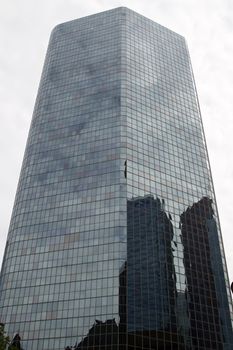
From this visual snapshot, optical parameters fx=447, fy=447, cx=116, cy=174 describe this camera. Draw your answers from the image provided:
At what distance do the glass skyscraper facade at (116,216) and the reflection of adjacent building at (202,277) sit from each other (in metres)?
0.27

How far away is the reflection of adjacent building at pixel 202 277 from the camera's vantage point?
299ft

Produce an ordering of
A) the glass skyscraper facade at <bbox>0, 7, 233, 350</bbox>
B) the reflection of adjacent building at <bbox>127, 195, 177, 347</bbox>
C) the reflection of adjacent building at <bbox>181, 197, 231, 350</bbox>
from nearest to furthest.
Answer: the reflection of adjacent building at <bbox>127, 195, 177, 347</bbox>, the glass skyscraper facade at <bbox>0, 7, 233, 350</bbox>, the reflection of adjacent building at <bbox>181, 197, 231, 350</bbox>

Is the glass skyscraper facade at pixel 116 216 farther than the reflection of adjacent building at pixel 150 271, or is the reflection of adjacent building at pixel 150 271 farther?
the glass skyscraper facade at pixel 116 216

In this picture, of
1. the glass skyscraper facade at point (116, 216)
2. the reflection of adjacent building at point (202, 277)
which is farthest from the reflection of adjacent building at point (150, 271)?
the reflection of adjacent building at point (202, 277)

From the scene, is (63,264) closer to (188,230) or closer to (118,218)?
(118,218)

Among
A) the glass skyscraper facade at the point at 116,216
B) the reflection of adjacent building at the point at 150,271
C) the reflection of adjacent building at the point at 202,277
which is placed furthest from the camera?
the reflection of adjacent building at the point at 202,277

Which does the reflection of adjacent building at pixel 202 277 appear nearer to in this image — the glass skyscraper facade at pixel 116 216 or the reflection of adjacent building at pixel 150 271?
the glass skyscraper facade at pixel 116 216

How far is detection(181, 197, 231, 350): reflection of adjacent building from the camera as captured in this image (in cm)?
9100

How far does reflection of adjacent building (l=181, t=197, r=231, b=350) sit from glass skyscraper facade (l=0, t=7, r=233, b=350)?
0.27m

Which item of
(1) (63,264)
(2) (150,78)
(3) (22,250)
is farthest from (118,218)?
(2) (150,78)

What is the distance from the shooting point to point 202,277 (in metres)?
99.8

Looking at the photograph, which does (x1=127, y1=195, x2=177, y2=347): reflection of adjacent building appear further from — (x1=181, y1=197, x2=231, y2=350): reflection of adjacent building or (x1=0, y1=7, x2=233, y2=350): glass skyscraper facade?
(x1=181, y1=197, x2=231, y2=350): reflection of adjacent building

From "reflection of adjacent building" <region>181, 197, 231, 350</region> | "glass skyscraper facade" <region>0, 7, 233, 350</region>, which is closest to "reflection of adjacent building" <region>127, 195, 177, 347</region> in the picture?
"glass skyscraper facade" <region>0, 7, 233, 350</region>

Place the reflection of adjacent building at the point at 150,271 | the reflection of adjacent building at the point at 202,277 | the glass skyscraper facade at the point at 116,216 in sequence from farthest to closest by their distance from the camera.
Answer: the reflection of adjacent building at the point at 202,277
the glass skyscraper facade at the point at 116,216
the reflection of adjacent building at the point at 150,271
